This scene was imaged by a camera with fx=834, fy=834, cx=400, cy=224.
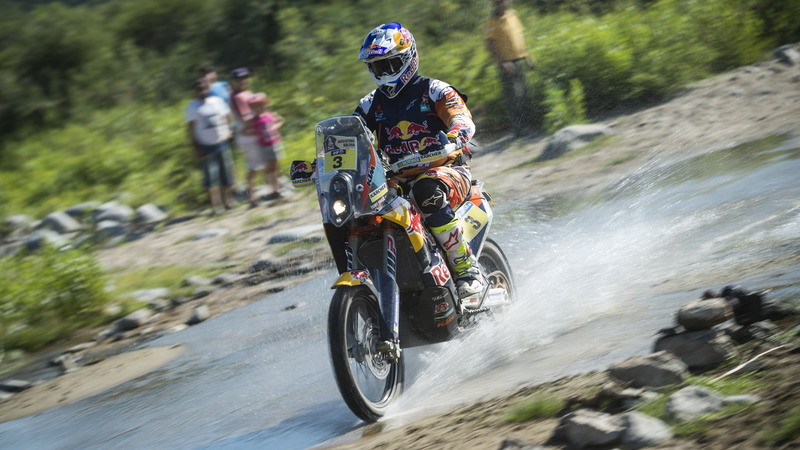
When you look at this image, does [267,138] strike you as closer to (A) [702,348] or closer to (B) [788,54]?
(B) [788,54]

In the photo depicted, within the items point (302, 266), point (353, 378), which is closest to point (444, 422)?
point (353, 378)

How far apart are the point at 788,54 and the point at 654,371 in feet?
34.0

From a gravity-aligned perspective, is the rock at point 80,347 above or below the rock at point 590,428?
below

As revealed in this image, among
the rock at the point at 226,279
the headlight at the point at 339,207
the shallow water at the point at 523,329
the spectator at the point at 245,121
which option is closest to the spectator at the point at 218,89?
the spectator at the point at 245,121

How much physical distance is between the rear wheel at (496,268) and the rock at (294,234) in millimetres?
4408

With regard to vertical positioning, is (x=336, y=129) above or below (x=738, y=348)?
above

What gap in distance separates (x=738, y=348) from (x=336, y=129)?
257cm

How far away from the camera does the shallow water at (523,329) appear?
5113 mm

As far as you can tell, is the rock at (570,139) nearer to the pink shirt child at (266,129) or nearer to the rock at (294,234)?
the rock at (294,234)

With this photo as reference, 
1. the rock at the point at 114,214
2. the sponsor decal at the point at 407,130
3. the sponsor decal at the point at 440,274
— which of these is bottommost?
the sponsor decal at the point at 440,274

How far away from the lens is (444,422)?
14.5ft

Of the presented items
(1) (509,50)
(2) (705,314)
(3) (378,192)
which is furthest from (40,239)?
(2) (705,314)

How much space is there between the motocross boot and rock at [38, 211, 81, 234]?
35.7 feet

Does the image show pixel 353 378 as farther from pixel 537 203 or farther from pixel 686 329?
pixel 537 203
